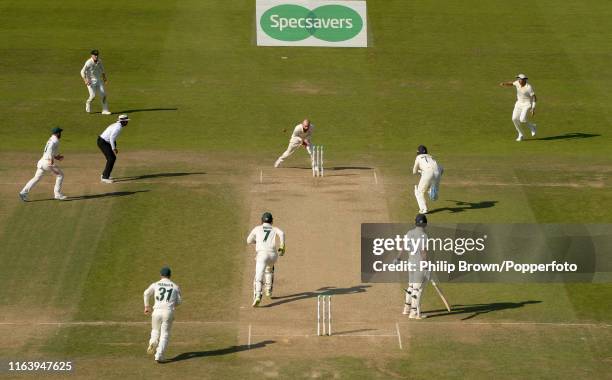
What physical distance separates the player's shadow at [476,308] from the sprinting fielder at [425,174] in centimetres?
561

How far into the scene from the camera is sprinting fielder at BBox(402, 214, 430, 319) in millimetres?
27484

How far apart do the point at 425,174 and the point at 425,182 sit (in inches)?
8.8

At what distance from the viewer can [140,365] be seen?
25812 millimetres

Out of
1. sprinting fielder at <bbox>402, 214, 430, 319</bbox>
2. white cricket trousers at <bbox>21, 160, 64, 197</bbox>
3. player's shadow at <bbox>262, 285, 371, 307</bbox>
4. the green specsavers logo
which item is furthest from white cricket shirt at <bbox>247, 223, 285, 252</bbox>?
the green specsavers logo

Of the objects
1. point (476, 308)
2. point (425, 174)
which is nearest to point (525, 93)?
point (425, 174)

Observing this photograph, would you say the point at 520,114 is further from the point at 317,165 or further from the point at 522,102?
the point at 317,165

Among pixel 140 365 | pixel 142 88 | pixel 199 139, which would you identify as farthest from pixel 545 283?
pixel 142 88

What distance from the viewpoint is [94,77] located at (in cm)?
4359

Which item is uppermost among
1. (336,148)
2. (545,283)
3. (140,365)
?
(336,148)

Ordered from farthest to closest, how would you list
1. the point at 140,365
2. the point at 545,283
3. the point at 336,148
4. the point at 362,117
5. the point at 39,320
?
1. the point at 362,117
2. the point at 336,148
3. the point at 545,283
4. the point at 39,320
5. the point at 140,365

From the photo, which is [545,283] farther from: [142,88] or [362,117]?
[142,88]

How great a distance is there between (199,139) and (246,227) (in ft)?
30.7

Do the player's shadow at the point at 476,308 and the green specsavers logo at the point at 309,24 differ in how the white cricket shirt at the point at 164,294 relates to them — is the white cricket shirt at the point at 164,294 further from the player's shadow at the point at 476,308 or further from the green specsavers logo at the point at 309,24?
the green specsavers logo at the point at 309,24

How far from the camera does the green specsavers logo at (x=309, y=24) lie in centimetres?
5184
